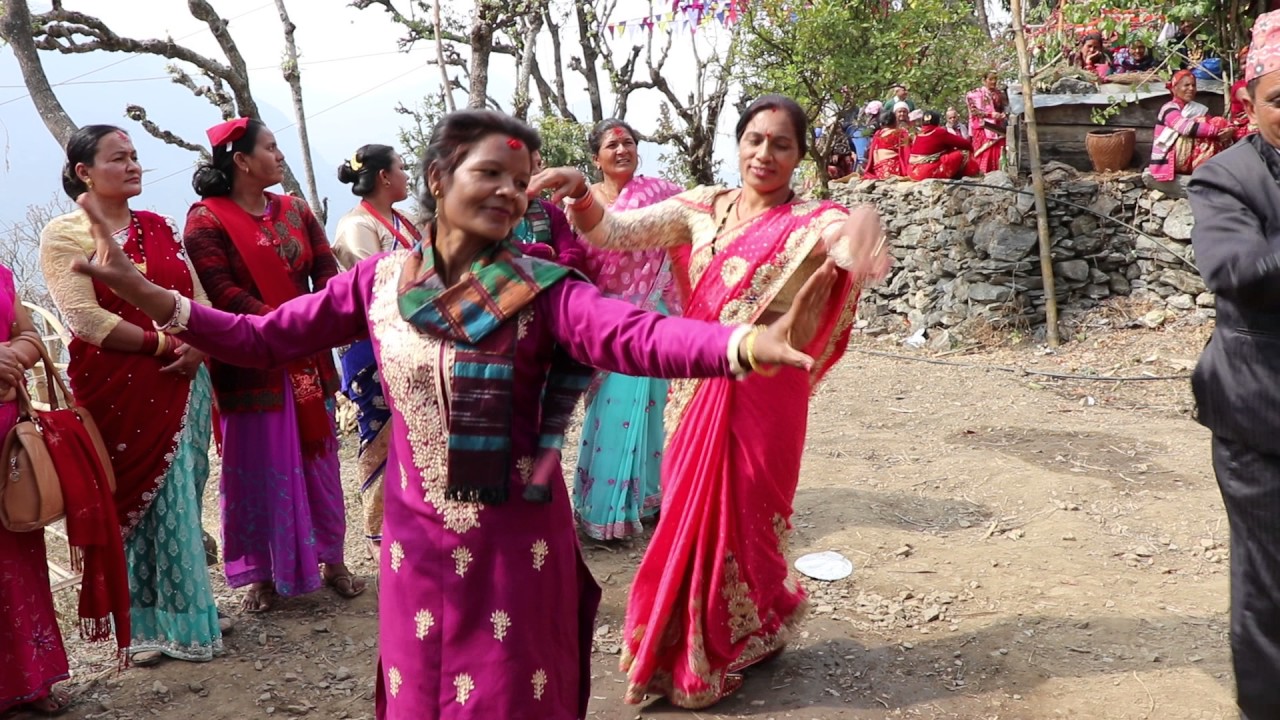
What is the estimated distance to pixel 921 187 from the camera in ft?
35.7

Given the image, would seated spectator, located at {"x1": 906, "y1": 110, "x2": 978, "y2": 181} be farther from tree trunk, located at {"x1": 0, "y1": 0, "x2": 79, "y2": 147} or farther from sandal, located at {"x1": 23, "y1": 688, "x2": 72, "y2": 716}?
sandal, located at {"x1": 23, "y1": 688, "x2": 72, "y2": 716}

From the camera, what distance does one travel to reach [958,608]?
4086mm

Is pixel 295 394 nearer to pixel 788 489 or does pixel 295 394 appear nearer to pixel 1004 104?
pixel 788 489

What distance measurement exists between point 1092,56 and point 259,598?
11.0 metres

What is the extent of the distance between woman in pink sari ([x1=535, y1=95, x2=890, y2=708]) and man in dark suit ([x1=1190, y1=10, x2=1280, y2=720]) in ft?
3.64

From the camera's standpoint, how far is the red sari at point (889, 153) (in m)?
11.8

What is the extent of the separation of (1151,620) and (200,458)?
3.80 m

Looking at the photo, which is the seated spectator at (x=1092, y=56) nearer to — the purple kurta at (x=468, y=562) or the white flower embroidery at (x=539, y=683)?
the purple kurta at (x=468, y=562)

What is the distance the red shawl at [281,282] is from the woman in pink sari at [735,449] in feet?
4.73

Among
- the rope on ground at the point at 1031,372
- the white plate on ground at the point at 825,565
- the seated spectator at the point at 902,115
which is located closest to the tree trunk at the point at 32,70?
the white plate on ground at the point at 825,565

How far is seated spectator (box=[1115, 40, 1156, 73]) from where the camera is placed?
11312 millimetres

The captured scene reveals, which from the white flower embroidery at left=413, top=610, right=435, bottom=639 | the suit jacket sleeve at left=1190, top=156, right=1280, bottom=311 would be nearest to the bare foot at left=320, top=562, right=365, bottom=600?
the white flower embroidery at left=413, top=610, right=435, bottom=639

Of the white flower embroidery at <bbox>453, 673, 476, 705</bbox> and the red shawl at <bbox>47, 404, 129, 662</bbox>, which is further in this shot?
the red shawl at <bbox>47, 404, 129, 662</bbox>

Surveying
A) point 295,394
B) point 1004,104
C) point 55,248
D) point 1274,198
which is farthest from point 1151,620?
point 1004,104
